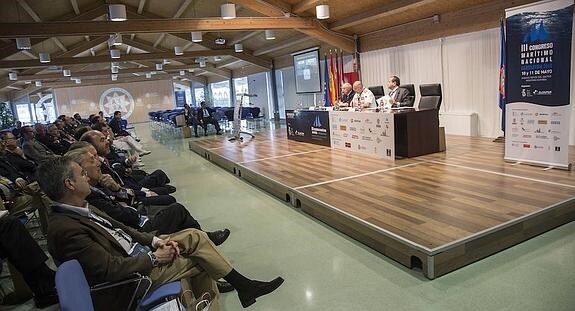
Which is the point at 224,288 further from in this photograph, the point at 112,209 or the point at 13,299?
the point at 13,299

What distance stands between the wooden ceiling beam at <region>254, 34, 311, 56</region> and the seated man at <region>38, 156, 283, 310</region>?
37.5 feet

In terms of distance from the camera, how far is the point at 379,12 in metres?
8.66

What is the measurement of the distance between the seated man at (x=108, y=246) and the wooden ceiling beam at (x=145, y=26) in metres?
7.72

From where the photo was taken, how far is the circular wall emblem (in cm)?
2514

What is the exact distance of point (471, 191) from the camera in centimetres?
387

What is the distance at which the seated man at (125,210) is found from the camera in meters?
2.58

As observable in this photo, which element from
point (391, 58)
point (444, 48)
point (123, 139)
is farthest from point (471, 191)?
point (123, 139)

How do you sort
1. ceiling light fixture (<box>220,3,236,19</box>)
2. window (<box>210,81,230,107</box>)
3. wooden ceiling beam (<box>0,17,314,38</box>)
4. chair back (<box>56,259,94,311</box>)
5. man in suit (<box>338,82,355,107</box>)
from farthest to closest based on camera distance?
window (<box>210,81,230,107</box>) → ceiling light fixture (<box>220,3,236,19</box>) → wooden ceiling beam (<box>0,17,314,38</box>) → man in suit (<box>338,82,355,107</box>) → chair back (<box>56,259,94,311</box>)

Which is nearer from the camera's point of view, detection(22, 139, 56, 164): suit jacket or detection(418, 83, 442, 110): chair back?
detection(22, 139, 56, 164): suit jacket

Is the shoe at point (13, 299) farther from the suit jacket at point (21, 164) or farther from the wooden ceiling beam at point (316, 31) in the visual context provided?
the wooden ceiling beam at point (316, 31)

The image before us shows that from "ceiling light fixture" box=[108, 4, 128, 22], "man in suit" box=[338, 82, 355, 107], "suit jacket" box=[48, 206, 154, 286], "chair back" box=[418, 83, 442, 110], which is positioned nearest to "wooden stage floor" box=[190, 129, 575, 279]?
"chair back" box=[418, 83, 442, 110]

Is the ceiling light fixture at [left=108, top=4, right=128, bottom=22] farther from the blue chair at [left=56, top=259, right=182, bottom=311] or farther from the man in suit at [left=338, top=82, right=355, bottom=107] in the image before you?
the blue chair at [left=56, top=259, right=182, bottom=311]

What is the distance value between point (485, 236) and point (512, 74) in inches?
108

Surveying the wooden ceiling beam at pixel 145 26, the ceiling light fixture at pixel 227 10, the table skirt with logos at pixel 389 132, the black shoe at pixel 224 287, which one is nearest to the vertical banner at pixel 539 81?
the table skirt with logos at pixel 389 132
